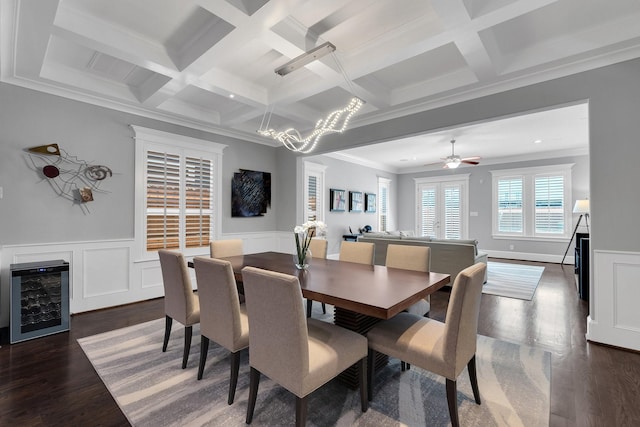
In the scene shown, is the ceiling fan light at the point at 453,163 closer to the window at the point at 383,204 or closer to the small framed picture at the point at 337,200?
the small framed picture at the point at 337,200

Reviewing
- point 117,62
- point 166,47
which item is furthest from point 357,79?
point 117,62

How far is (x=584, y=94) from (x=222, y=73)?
3.71 metres

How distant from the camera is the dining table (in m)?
1.67

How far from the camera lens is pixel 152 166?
420cm

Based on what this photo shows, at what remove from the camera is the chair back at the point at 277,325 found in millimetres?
1460

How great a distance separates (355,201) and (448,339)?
617 cm

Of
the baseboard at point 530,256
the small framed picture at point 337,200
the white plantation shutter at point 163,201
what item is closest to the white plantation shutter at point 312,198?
the small framed picture at point 337,200

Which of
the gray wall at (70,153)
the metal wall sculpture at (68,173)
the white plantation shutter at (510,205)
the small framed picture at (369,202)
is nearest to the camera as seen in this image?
the gray wall at (70,153)

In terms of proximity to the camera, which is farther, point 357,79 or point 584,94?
point 357,79

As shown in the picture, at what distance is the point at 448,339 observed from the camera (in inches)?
63.1

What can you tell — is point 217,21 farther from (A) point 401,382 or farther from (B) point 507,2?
(A) point 401,382

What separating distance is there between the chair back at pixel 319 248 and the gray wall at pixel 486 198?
6570mm

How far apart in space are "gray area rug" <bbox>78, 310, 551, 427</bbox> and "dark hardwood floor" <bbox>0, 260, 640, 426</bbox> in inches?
4.0

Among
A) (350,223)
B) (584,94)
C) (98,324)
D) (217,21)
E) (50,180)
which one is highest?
(217,21)
